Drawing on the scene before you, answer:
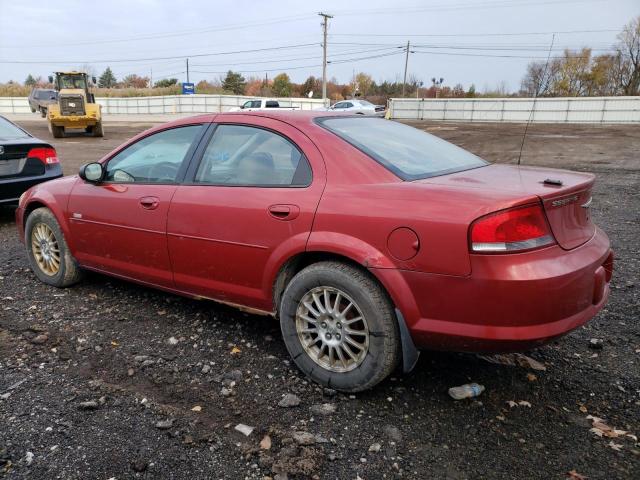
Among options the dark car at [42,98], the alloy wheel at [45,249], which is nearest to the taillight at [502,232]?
the alloy wheel at [45,249]

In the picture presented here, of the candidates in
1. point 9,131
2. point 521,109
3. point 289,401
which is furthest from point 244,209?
point 521,109

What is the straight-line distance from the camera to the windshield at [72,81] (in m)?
24.0

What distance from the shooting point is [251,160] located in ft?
11.1

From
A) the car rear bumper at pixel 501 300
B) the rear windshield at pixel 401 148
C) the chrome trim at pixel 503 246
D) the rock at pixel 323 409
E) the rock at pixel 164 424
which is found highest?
the rear windshield at pixel 401 148

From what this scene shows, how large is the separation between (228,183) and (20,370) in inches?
66.6

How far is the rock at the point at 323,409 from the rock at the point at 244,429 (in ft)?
1.15

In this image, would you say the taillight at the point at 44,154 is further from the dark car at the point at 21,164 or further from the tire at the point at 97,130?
the tire at the point at 97,130

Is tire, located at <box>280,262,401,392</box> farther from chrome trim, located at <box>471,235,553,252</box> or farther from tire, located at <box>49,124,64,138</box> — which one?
tire, located at <box>49,124,64,138</box>

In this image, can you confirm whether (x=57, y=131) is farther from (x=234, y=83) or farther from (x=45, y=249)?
(x=234, y=83)

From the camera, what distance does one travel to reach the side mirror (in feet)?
13.4

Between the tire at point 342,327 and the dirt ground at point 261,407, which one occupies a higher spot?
the tire at point 342,327

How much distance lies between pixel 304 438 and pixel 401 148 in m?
1.84

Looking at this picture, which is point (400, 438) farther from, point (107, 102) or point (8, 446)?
point (107, 102)

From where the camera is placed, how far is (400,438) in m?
2.56
